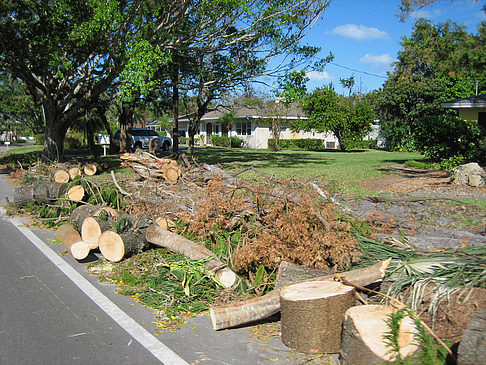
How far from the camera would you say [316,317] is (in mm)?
3984

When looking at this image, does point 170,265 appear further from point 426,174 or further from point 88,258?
point 426,174

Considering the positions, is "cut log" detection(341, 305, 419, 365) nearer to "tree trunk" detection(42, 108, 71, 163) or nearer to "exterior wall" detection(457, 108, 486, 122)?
"exterior wall" detection(457, 108, 486, 122)

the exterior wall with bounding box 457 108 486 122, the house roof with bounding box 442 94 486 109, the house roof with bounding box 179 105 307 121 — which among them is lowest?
the exterior wall with bounding box 457 108 486 122

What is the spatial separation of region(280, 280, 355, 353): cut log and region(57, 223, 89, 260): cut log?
3.98 m

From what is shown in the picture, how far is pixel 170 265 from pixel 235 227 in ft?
4.07

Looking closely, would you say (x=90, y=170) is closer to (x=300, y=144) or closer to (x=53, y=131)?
(x=53, y=131)

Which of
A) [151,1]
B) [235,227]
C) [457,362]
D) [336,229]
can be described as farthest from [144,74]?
[457,362]

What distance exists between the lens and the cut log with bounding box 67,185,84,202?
373 inches

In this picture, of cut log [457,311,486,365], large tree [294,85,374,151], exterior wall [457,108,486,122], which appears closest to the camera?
cut log [457,311,486,365]

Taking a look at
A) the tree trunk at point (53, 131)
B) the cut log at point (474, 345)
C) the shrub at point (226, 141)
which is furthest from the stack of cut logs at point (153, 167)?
the shrub at point (226, 141)

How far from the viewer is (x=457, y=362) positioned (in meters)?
3.13

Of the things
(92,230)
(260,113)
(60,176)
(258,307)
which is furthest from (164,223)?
(260,113)

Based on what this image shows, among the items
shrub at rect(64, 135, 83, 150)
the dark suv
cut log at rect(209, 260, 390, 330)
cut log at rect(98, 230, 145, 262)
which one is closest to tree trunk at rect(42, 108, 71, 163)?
the dark suv

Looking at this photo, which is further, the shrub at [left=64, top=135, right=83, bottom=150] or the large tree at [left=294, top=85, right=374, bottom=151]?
the shrub at [left=64, top=135, right=83, bottom=150]
